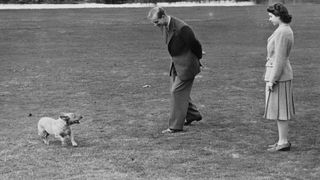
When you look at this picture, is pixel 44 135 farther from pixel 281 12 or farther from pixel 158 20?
pixel 281 12

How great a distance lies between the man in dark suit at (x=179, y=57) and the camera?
305 inches

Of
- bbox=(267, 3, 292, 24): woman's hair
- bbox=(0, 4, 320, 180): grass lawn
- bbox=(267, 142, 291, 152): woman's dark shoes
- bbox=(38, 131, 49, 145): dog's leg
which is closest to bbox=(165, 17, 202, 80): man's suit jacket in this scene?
bbox=(0, 4, 320, 180): grass lawn

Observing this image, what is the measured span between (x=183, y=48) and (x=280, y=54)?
1.55m

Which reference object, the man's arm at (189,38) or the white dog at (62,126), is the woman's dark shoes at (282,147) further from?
the white dog at (62,126)

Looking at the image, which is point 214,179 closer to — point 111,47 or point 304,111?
point 304,111

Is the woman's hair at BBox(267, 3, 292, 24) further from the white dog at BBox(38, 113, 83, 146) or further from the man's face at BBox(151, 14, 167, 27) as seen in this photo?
the white dog at BBox(38, 113, 83, 146)

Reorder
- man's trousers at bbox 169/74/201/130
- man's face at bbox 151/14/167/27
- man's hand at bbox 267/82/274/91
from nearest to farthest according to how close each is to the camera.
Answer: man's hand at bbox 267/82/274/91 < man's face at bbox 151/14/167/27 < man's trousers at bbox 169/74/201/130

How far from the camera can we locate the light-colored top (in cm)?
666

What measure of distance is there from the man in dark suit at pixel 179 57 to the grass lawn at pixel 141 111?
12.0 inches

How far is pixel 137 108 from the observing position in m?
9.85

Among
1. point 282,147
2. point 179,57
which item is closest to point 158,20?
point 179,57

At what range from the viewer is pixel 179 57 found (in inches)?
311

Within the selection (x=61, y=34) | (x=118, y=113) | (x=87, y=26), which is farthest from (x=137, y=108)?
(x=87, y=26)

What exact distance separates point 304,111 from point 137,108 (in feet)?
8.60
